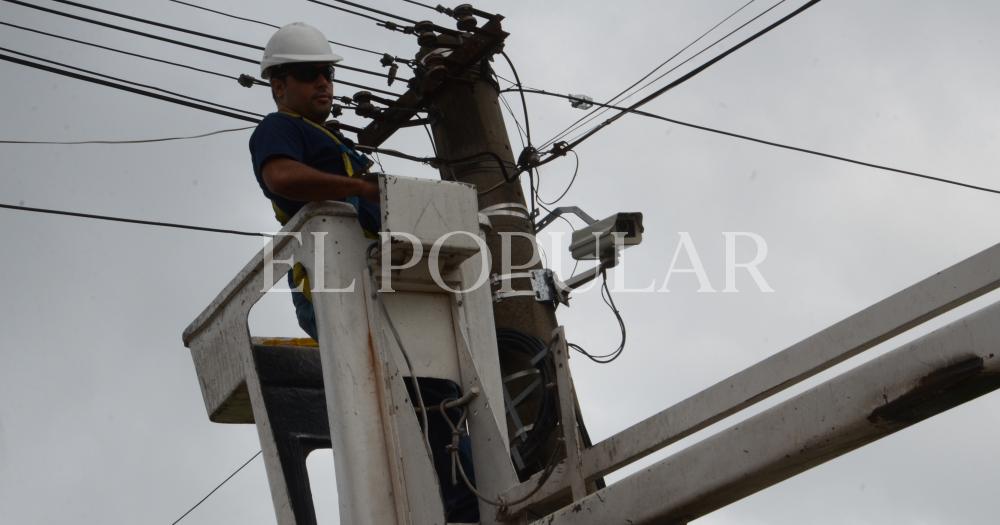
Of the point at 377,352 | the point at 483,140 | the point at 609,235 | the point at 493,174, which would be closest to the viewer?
the point at 377,352

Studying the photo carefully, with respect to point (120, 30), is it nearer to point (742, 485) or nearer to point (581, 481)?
point (581, 481)

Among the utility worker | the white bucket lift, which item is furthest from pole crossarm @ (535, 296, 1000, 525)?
the utility worker

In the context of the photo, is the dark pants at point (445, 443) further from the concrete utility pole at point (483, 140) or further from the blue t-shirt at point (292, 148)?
the concrete utility pole at point (483, 140)

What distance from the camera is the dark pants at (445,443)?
4.16 metres

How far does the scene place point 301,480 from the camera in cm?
442

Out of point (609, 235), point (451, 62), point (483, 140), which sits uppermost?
point (451, 62)

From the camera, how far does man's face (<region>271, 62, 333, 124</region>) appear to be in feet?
15.8

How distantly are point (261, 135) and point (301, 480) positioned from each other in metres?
1.08

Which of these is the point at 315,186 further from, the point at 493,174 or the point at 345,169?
the point at 493,174

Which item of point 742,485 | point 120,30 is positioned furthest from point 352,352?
point 120,30

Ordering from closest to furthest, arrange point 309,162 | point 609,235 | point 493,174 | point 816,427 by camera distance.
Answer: point 816,427 → point 309,162 → point 609,235 → point 493,174

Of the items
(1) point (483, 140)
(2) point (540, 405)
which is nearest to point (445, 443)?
(2) point (540, 405)

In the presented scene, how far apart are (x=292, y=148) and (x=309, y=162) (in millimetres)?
118

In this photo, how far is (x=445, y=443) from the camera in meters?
4.37
